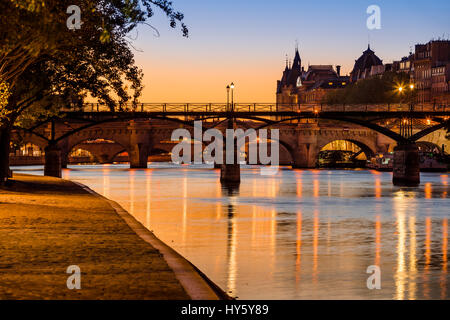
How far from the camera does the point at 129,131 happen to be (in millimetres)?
132750

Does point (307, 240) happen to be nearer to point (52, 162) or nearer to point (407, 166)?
point (52, 162)

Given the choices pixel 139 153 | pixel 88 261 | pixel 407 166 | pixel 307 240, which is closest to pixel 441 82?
pixel 139 153

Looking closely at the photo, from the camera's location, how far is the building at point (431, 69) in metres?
154

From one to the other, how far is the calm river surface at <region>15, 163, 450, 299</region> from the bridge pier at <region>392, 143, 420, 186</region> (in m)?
21.3

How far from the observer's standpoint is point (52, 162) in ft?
264

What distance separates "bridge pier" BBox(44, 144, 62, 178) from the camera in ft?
262
